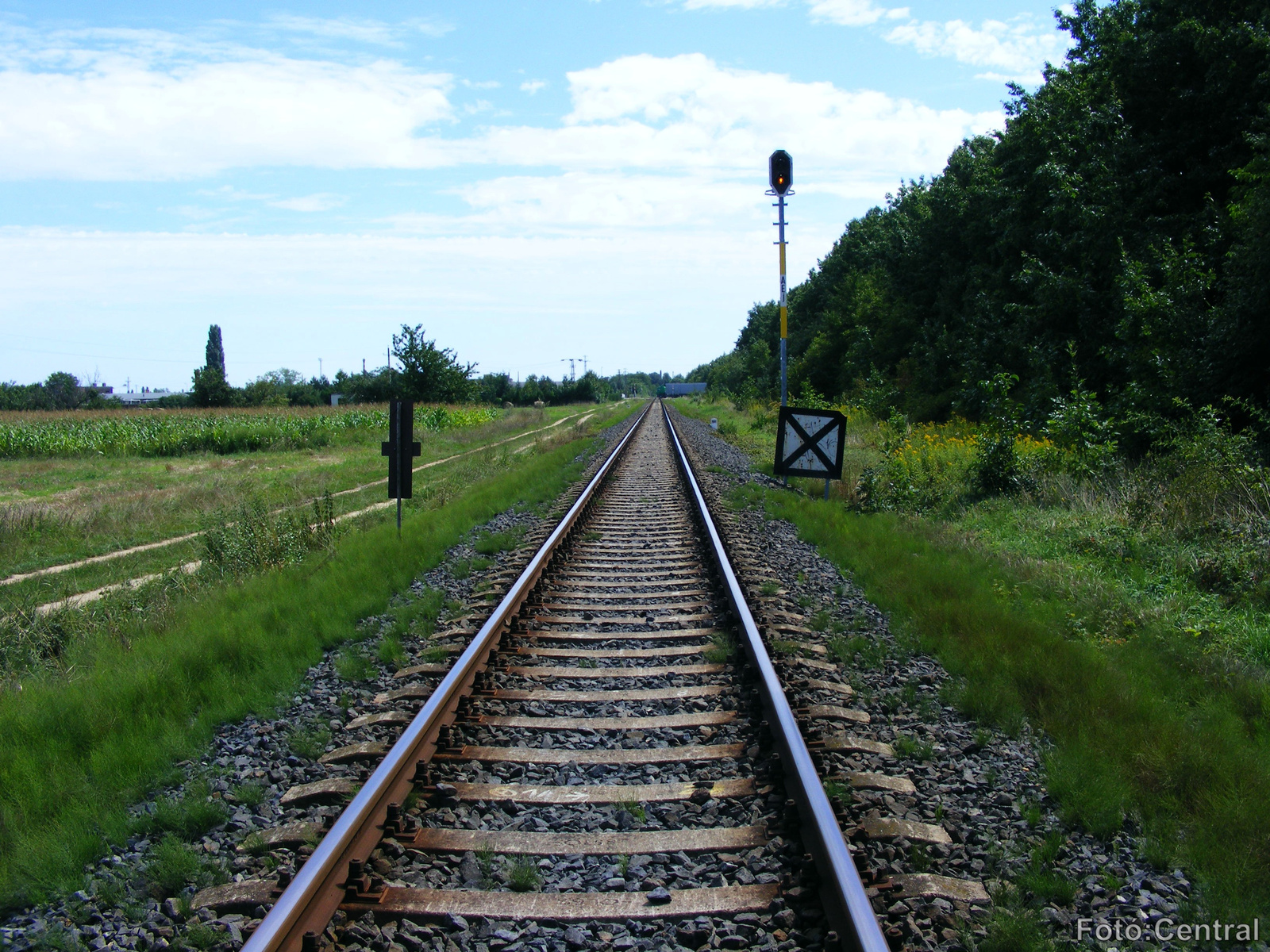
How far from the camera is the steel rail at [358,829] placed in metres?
2.70

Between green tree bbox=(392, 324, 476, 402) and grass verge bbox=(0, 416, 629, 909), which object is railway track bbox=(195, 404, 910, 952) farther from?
green tree bbox=(392, 324, 476, 402)

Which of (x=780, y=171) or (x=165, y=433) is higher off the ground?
(x=780, y=171)

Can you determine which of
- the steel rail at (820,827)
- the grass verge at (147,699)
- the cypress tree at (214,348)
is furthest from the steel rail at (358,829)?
the cypress tree at (214,348)

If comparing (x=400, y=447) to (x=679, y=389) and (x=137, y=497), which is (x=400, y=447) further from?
(x=679, y=389)

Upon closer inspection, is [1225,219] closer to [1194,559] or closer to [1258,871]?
[1194,559]

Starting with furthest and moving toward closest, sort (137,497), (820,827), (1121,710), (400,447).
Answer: (137,497) < (400,447) < (1121,710) < (820,827)

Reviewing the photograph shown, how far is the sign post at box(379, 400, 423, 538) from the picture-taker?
31.2 ft

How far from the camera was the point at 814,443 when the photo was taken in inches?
468

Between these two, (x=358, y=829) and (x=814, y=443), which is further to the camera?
(x=814, y=443)

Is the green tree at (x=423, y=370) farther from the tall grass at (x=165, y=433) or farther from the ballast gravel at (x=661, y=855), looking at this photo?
the ballast gravel at (x=661, y=855)

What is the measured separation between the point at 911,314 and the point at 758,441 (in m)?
13.3

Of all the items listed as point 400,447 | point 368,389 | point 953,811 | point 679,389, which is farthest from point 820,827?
point 679,389

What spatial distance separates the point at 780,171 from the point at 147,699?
12247 millimetres

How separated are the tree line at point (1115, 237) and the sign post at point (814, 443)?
283 cm
